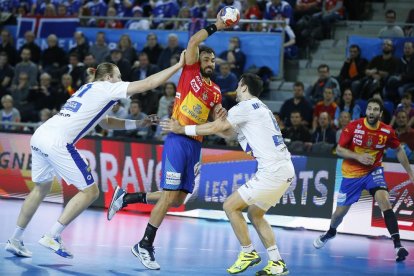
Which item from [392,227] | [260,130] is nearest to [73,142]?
[260,130]

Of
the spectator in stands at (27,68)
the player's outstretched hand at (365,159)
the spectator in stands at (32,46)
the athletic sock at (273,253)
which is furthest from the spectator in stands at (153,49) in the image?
the athletic sock at (273,253)

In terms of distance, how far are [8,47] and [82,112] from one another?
1228 cm

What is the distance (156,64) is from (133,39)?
64.6 inches

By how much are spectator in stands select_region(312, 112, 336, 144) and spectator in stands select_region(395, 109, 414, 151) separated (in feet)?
4.09

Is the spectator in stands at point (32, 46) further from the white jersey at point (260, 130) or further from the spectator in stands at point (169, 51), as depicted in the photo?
the white jersey at point (260, 130)

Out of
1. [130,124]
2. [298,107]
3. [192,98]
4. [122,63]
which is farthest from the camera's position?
[122,63]

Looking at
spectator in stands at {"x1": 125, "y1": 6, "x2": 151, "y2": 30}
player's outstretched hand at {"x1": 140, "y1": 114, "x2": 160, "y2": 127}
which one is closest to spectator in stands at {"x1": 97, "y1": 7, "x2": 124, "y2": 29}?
spectator in stands at {"x1": 125, "y1": 6, "x2": 151, "y2": 30}

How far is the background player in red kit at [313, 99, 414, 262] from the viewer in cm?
1205

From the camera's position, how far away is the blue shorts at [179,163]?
1021cm

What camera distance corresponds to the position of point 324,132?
52.7 feet

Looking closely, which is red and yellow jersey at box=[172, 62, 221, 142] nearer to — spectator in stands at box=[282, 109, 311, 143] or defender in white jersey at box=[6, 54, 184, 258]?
defender in white jersey at box=[6, 54, 184, 258]

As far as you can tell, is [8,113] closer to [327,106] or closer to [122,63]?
[122,63]

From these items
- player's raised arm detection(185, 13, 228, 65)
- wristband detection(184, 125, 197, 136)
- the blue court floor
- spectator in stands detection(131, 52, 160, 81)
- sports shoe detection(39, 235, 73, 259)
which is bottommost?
the blue court floor

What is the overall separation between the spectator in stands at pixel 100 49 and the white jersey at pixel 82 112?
10222 millimetres
